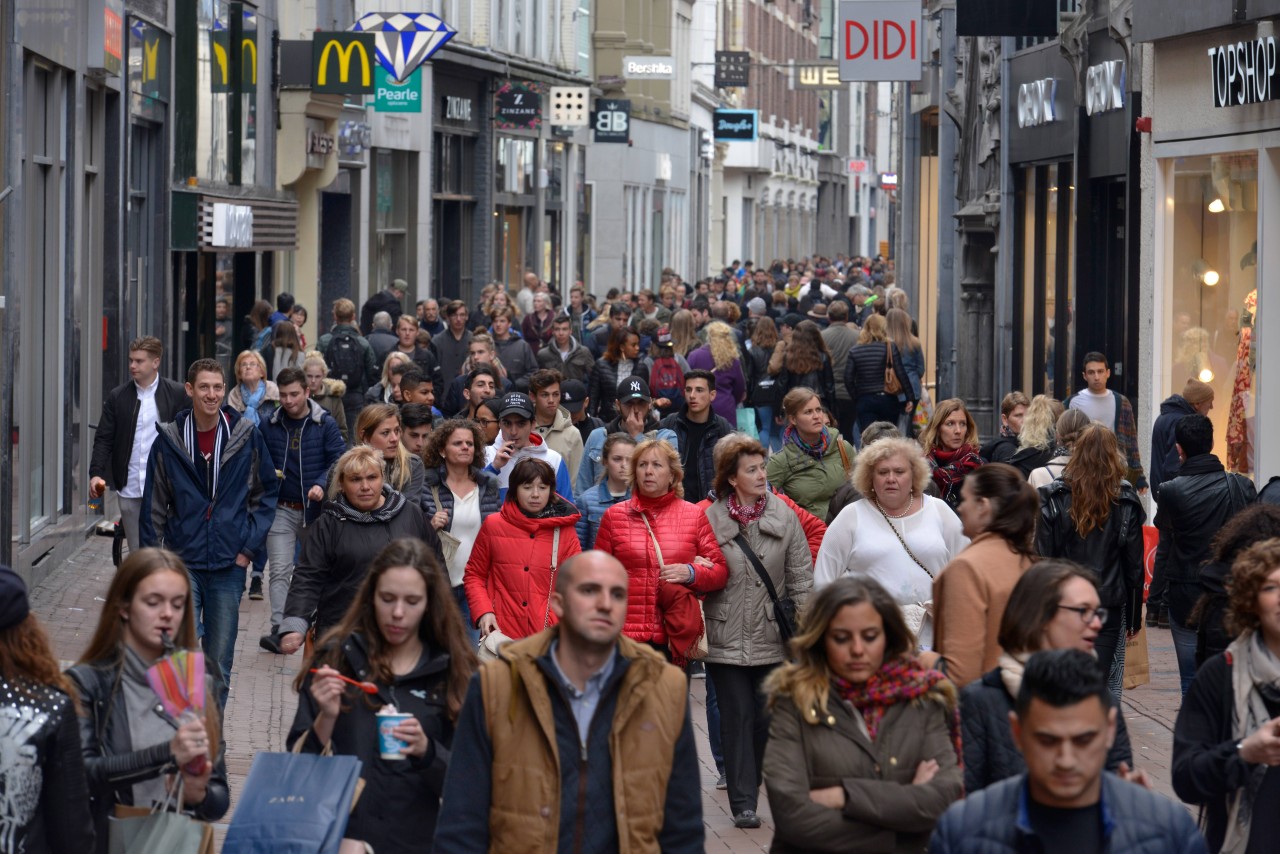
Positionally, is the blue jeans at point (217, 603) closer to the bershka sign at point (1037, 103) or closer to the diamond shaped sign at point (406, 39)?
the bershka sign at point (1037, 103)

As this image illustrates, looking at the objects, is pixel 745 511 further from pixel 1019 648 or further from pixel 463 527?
pixel 1019 648

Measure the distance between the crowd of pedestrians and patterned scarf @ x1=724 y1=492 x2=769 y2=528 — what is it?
0.04 ft

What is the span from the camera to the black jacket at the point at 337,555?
794 cm

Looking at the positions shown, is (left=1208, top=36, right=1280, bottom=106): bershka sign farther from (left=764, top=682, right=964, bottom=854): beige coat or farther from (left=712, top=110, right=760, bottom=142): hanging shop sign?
(left=712, top=110, right=760, bottom=142): hanging shop sign

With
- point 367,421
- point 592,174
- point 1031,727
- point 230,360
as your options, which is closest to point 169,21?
point 230,360

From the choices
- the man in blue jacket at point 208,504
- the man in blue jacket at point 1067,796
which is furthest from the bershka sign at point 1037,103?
the man in blue jacket at point 1067,796

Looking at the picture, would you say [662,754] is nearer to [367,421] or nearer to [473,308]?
[367,421]

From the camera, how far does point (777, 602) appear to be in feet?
27.8

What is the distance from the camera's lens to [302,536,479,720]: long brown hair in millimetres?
5633

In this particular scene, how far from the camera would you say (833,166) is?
94312mm

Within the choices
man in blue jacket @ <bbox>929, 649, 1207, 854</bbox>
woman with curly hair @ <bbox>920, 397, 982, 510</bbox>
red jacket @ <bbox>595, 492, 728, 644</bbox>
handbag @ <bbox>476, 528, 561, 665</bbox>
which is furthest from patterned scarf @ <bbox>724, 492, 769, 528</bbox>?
man in blue jacket @ <bbox>929, 649, 1207, 854</bbox>

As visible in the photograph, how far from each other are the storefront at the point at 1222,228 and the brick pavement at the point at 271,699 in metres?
2.08

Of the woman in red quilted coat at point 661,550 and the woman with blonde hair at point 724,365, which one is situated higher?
the woman with blonde hair at point 724,365

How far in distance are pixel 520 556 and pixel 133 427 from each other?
3962mm
